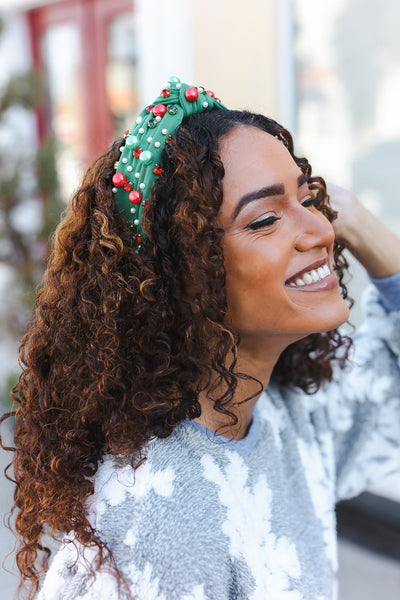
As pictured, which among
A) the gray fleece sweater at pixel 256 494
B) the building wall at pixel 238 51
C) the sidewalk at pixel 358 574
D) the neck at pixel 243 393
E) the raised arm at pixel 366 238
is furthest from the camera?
the building wall at pixel 238 51

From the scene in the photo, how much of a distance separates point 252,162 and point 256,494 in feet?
2.08

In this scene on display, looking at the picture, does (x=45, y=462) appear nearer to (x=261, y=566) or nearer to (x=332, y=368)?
(x=261, y=566)

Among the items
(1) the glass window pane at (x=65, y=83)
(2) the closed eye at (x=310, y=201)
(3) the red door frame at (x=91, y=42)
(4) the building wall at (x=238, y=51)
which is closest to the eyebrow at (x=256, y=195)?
(2) the closed eye at (x=310, y=201)

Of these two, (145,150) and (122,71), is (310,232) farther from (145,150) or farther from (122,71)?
(122,71)

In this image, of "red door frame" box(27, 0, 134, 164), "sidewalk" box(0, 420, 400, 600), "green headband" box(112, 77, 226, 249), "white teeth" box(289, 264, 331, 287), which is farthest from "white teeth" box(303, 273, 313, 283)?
"red door frame" box(27, 0, 134, 164)

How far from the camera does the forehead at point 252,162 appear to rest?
108 cm

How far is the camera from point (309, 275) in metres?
1.12

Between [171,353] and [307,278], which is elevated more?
[307,278]

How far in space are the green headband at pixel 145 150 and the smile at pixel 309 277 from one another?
0.28 metres

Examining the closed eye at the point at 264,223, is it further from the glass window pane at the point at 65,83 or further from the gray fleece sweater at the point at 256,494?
the glass window pane at the point at 65,83

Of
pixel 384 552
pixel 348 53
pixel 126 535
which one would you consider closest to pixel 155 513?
pixel 126 535

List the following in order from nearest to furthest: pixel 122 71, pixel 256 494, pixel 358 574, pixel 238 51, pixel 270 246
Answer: pixel 270 246
pixel 256 494
pixel 358 574
pixel 238 51
pixel 122 71

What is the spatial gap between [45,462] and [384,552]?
209 centimetres

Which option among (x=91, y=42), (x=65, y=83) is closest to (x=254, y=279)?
(x=91, y=42)
